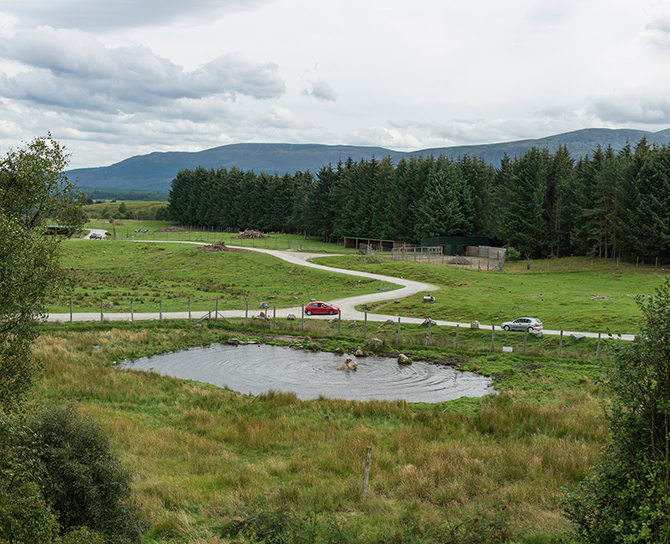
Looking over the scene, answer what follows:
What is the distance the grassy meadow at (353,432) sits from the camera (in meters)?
11.7

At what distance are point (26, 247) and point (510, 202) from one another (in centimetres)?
8175

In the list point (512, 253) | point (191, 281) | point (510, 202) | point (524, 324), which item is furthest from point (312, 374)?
point (510, 202)

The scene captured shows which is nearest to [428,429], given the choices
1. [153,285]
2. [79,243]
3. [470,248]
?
[153,285]

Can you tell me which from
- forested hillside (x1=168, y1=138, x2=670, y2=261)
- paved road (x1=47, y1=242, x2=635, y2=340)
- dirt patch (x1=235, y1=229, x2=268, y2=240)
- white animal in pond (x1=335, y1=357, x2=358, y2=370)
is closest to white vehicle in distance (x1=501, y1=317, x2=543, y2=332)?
paved road (x1=47, y1=242, x2=635, y2=340)

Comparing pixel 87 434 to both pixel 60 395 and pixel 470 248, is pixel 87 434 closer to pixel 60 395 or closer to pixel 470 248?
pixel 60 395

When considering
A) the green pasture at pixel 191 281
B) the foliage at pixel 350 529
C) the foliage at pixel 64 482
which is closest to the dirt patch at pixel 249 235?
the green pasture at pixel 191 281

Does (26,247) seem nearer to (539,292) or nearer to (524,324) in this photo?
(524,324)

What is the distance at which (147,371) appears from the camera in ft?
85.4

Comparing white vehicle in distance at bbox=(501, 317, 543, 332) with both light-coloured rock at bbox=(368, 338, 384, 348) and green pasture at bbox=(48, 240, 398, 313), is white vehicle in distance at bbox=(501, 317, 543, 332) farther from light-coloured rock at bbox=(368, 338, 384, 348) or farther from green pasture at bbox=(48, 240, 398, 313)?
green pasture at bbox=(48, 240, 398, 313)

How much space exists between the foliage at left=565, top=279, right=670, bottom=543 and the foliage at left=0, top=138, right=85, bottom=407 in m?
11.0

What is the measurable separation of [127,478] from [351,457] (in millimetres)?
7052

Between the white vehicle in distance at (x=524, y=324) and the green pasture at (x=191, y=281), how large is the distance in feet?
63.4

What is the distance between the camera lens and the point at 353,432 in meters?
17.5

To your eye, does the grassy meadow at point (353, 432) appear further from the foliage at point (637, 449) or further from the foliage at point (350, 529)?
the foliage at point (637, 449)
